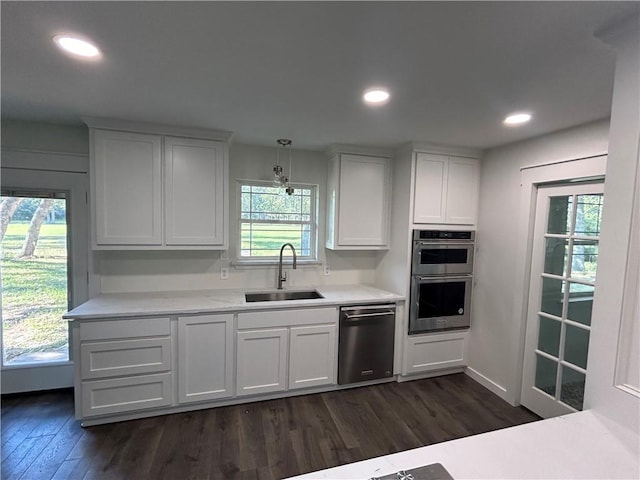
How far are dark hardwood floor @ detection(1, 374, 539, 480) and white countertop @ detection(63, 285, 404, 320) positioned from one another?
862mm

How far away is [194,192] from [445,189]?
2413mm

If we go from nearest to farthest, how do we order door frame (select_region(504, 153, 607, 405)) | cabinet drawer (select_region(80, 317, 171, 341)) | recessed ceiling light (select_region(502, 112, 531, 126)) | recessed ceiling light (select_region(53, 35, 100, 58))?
recessed ceiling light (select_region(53, 35, 100, 58)) → recessed ceiling light (select_region(502, 112, 531, 126)) → cabinet drawer (select_region(80, 317, 171, 341)) → door frame (select_region(504, 153, 607, 405))

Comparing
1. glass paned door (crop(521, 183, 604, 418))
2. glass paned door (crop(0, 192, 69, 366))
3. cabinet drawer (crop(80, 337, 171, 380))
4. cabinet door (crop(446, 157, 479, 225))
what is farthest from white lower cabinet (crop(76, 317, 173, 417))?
glass paned door (crop(521, 183, 604, 418))

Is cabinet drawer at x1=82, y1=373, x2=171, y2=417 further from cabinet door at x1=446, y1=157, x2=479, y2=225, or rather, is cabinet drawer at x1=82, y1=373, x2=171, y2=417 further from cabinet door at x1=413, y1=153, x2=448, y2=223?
cabinet door at x1=446, y1=157, x2=479, y2=225

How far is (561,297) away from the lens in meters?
2.47

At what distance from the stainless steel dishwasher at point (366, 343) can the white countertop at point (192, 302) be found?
12cm

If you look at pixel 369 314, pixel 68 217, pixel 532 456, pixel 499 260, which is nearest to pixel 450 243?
pixel 499 260

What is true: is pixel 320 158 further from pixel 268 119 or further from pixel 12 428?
pixel 12 428

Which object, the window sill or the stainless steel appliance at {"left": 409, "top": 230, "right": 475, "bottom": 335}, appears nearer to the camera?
the stainless steel appliance at {"left": 409, "top": 230, "right": 475, "bottom": 335}

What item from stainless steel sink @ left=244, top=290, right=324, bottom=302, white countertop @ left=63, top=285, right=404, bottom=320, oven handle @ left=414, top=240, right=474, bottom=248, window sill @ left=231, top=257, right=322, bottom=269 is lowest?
stainless steel sink @ left=244, top=290, right=324, bottom=302

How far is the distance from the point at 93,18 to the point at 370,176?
8.20 feet

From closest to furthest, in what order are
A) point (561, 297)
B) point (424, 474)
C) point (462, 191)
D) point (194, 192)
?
point (424, 474), point (561, 297), point (194, 192), point (462, 191)

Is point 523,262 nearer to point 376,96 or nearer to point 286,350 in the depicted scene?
point 376,96

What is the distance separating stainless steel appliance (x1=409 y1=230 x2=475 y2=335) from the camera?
10.1ft
